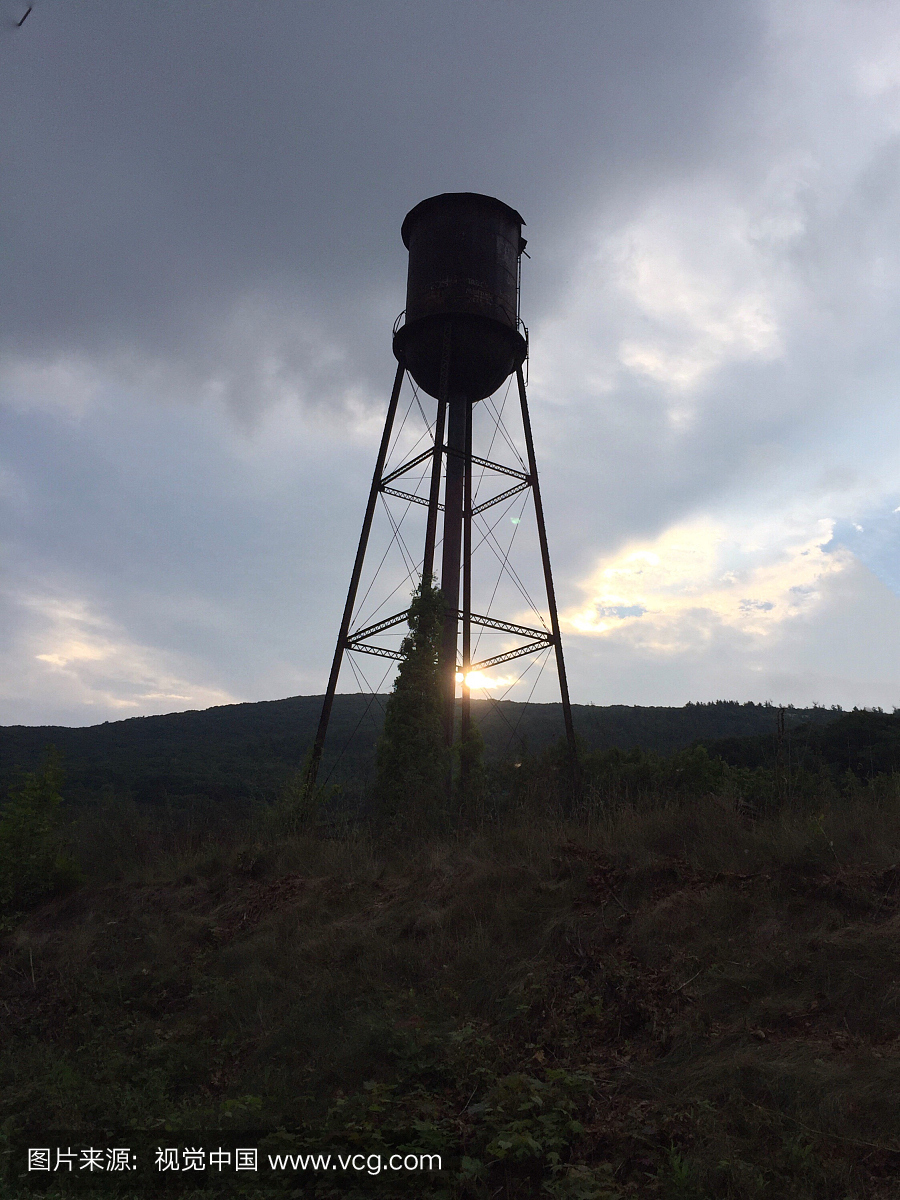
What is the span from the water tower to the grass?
726cm

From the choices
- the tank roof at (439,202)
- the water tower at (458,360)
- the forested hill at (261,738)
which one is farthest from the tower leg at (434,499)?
the forested hill at (261,738)

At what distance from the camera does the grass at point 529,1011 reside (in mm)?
4039

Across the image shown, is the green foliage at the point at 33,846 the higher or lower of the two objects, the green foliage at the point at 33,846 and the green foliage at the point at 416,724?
the lower

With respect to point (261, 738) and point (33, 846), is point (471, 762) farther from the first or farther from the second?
point (261, 738)

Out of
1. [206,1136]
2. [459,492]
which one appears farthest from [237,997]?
[459,492]

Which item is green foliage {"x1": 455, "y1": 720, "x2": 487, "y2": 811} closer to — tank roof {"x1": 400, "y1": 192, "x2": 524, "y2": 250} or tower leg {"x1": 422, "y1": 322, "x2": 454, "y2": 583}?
tower leg {"x1": 422, "y1": 322, "x2": 454, "y2": 583}

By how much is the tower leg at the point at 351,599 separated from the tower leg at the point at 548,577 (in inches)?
121

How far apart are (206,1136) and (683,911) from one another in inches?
159

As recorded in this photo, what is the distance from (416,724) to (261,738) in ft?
213

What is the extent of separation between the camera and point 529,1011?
5.71 metres

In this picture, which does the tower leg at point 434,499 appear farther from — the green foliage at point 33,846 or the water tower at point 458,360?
the green foliage at point 33,846

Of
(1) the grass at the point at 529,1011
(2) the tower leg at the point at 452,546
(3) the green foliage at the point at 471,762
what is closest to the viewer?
(1) the grass at the point at 529,1011

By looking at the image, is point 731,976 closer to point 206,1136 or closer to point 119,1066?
point 206,1136

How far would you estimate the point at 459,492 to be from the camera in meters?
17.8
